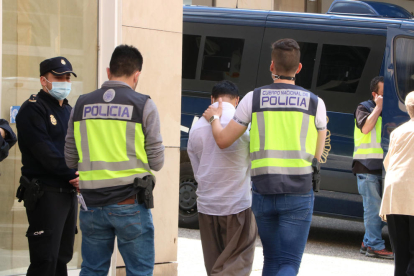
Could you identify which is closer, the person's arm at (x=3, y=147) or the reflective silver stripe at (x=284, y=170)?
the person's arm at (x=3, y=147)

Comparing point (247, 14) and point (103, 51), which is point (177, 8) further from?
point (247, 14)

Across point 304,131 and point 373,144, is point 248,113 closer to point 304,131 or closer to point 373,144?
point 304,131

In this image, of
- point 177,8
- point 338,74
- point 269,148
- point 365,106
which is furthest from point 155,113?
point 338,74

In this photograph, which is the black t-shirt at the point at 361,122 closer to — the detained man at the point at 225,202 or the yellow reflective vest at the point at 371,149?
the yellow reflective vest at the point at 371,149

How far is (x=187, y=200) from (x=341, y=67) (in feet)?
8.82

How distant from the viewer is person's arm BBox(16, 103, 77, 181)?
402 cm

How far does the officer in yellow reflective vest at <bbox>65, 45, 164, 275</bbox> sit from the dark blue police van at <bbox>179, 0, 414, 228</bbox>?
4266 millimetres

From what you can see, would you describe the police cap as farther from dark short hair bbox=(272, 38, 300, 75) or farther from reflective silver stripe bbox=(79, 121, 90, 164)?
dark short hair bbox=(272, 38, 300, 75)

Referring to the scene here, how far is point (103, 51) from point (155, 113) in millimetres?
1900

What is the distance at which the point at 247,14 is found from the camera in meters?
8.30

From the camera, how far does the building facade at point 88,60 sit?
491 cm

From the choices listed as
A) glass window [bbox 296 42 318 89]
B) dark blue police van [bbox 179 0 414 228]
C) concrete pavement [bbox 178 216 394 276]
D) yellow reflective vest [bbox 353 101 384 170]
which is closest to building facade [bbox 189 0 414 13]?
dark blue police van [bbox 179 0 414 228]

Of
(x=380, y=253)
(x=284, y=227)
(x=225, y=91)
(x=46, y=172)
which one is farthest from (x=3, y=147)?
(x=380, y=253)

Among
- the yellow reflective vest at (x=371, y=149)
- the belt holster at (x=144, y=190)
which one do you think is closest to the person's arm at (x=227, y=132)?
the belt holster at (x=144, y=190)
